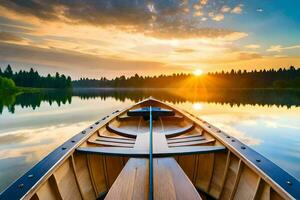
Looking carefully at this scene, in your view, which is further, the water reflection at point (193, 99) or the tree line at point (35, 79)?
the tree line at point (35, 79)

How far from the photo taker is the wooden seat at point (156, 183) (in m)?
2.37

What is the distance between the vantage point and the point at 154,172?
2.82 m

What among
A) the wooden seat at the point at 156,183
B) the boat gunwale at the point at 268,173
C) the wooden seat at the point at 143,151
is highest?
the boat gunwale at the point at 268,173

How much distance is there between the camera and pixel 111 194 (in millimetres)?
2377

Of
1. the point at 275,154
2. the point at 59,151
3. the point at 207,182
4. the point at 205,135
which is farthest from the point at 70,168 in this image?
the point at 275,154

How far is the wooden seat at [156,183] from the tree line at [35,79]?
3675 inches

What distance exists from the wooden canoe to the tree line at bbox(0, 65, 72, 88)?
299ft

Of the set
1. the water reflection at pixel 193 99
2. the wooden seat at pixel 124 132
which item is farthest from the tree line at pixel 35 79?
the wooden seat at pixel 124 132

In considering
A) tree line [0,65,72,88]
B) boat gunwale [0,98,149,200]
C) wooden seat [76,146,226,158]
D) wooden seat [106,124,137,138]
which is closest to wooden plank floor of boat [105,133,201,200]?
wooden seat [76,146,226,158]

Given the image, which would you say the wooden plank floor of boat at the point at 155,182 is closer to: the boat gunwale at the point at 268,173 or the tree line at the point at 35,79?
the boat gunwale at the point at 268,173

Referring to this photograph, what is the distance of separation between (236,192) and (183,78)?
429 ft

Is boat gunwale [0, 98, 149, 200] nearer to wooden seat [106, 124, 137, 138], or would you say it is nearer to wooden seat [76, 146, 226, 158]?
wooden seat [76, 146, 226, 158]

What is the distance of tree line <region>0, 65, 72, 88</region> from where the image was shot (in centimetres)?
8391

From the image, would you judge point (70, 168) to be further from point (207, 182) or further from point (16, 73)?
point (16, 73)
